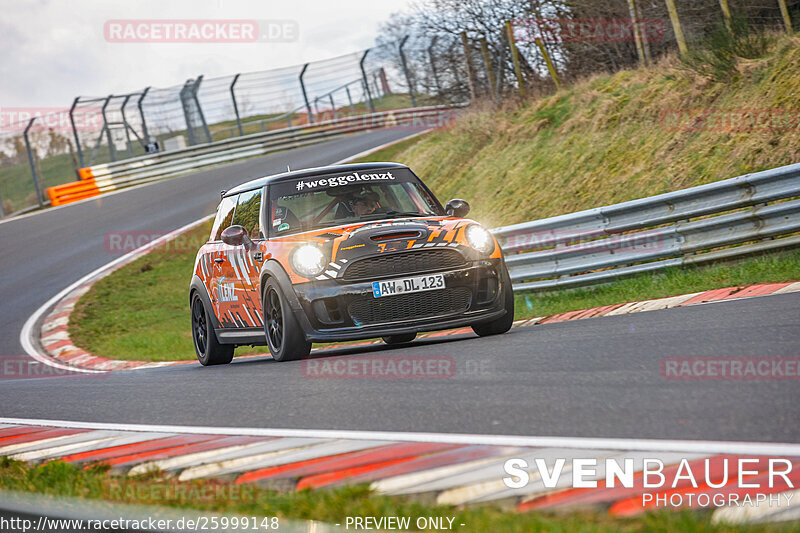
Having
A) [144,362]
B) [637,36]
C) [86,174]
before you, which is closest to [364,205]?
[144,362]

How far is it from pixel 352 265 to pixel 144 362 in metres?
5.72

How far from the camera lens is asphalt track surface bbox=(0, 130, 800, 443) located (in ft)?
14.0

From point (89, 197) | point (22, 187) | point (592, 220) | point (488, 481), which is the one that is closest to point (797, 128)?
point (592, 220)

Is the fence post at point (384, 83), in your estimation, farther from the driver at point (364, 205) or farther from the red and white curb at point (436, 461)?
the red and white curb at point (436, 461)

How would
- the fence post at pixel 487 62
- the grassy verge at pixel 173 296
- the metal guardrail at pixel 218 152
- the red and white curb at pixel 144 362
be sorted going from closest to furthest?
the red and white curb at pixel 144 362 < the grassy verge at pixel 173 296 < the fence post at pixel 487 62 < the metal guardrail at pixel 218 152

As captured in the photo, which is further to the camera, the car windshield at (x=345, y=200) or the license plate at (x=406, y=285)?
the car windshield at (x=345, y=200)

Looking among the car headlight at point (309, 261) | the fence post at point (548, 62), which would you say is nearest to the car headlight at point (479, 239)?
the car headlight at point (309, 261)

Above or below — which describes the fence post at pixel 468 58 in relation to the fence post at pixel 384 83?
below

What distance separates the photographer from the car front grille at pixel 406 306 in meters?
7.79

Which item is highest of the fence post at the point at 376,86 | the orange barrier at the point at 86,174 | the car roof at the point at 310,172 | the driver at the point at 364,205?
the fence post at the point at 376,86

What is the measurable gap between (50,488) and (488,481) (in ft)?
7.44

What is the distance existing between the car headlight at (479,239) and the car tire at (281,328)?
5.20ft

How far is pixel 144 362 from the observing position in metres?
12.6

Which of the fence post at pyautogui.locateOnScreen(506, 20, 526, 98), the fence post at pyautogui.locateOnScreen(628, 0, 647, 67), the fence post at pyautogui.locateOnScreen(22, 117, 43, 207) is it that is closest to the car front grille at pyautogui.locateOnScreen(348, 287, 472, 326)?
the fence post at pyautogui.locateOnScreen(628, 0, 647, 67)
